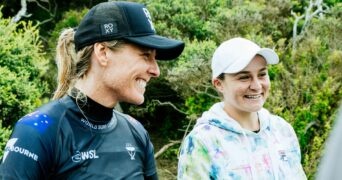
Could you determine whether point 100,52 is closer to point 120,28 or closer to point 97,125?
point 120,28

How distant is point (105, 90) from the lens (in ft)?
6.94

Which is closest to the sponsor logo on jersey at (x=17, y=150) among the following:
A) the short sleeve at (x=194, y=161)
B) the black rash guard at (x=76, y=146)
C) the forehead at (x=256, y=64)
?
the black rash guard at (x=76, y=146)

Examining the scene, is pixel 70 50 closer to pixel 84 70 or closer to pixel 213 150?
pixel 84 70

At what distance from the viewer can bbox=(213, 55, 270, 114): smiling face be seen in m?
2.66

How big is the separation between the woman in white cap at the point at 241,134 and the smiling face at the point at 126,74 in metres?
0.60

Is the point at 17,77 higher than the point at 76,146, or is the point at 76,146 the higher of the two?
the point at 76,146

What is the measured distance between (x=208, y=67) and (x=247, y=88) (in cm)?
576

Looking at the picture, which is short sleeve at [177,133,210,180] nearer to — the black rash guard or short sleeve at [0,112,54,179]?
the black rash guard

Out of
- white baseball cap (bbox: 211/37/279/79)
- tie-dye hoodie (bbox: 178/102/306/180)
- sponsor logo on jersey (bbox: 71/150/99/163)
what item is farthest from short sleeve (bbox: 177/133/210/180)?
sponsor logo on jersey (bbox: 71/150/99/163)

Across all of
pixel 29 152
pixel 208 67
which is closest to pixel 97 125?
pixel 29 152

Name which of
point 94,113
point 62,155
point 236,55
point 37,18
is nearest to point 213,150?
point 236,55

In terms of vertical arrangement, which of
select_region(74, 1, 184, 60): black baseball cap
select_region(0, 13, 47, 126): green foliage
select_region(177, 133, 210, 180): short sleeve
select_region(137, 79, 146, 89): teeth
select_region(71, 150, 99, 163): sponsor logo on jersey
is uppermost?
select_region(74, 1, 184, 60): black baseball cap

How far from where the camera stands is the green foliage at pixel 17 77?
5203 mm

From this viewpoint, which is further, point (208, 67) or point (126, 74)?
point (208, 67)
